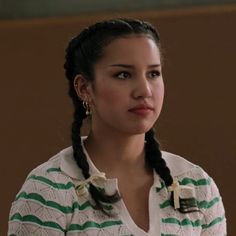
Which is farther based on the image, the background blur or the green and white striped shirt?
the background blur

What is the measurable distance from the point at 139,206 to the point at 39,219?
0.22 m

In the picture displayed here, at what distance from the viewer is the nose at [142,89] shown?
126 cm

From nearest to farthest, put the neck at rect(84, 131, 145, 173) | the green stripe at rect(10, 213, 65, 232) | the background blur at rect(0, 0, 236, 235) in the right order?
1. the green stripe at rect(10, 213, 65, 232)
2. the neck at rect(84, 131, 145, 173)
3. the background blur at rect(0, 0, 236, 235)

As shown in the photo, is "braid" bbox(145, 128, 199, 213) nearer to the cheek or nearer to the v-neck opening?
the v-neck opening

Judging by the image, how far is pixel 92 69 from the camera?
1.33 m

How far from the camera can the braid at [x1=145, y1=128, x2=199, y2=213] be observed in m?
1.33

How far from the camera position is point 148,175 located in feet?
4.57

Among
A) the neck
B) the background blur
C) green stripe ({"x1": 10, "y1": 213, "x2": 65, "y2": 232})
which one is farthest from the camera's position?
the background blur

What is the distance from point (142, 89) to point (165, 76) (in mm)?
1005

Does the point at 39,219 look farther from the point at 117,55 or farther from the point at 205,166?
the point at 205,166

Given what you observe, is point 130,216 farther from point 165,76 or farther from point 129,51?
point 165,76

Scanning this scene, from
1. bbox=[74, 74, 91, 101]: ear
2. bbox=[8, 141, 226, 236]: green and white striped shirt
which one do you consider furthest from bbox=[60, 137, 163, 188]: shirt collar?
bbox=[74, 74, 91, 101]: ear

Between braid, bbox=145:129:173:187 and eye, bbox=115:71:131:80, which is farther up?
eye, bbox=115:71:131:80

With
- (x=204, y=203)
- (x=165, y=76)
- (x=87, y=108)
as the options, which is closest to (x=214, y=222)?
(x=204, y=203)
